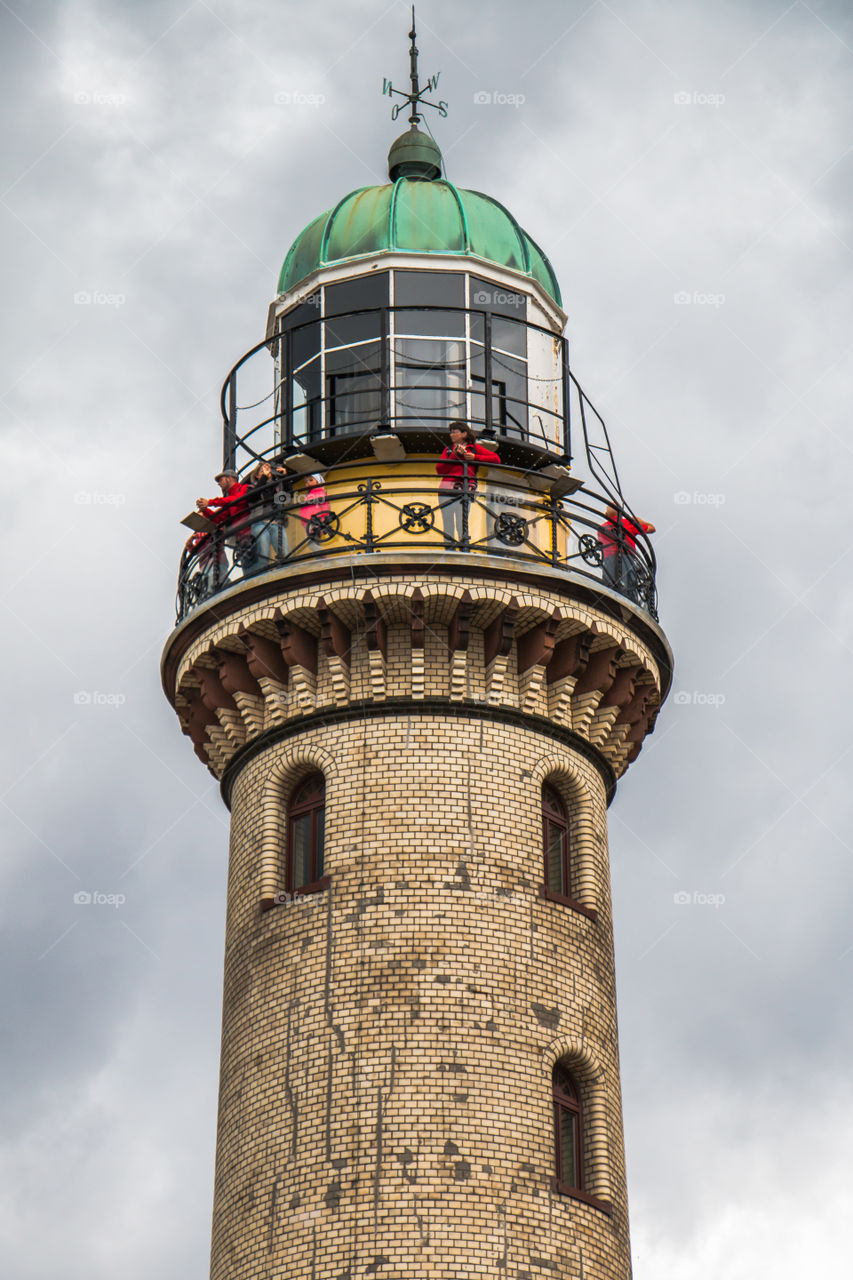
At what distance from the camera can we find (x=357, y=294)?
39375 mm

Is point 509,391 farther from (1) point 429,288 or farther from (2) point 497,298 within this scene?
(1) point 429,288

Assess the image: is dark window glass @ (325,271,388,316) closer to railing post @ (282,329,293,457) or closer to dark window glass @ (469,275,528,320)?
railing post @ (282,329,293,457)

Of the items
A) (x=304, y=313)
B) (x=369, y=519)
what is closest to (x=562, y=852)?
(x=369, y=519)

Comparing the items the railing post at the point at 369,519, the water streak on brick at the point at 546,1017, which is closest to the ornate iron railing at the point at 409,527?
the railing post at the point at 369,519

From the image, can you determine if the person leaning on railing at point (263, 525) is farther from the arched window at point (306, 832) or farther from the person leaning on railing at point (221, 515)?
the arched window at point (306, 832)

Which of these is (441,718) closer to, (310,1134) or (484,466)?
(484,466)

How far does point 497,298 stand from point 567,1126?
13.8 m

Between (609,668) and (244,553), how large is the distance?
19.9 ft

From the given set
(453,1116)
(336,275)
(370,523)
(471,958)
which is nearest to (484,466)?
(370,523)

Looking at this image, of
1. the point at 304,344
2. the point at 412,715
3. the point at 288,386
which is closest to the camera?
the point at 412,715

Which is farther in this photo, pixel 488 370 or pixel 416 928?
pixel 488 370

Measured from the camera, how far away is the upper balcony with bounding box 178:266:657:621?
36.5 metres

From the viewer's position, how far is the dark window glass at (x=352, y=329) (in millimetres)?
38875

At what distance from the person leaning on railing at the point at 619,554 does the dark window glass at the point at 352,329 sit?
495cm
